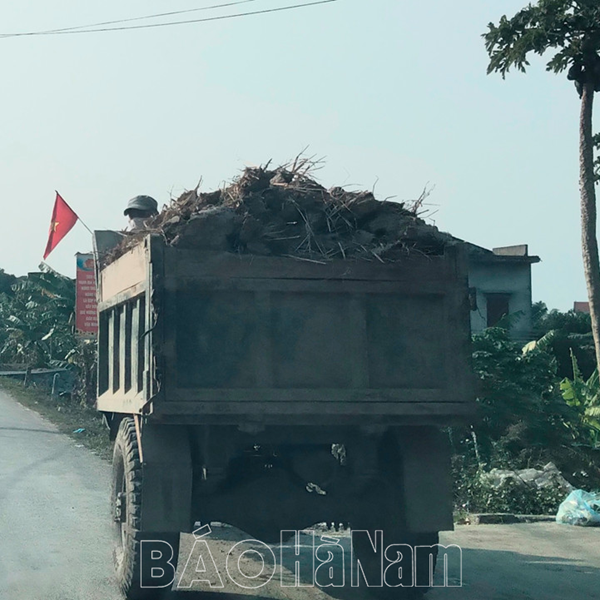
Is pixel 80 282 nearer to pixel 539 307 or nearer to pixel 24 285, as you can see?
pixel 24 285

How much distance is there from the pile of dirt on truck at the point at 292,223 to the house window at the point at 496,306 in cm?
2733

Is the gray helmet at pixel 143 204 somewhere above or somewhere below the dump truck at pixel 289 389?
above

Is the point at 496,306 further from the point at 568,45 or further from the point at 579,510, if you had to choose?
the point at 579,510

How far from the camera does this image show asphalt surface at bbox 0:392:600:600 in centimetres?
692

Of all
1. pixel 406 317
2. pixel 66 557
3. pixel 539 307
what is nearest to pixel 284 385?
pixel 406 317

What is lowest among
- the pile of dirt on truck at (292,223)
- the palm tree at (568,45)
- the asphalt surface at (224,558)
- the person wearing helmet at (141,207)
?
the asphalt surface at (224,558)

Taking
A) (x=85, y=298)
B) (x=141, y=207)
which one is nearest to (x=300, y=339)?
(x=141, y=207)

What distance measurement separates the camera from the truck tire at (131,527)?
6016 mm

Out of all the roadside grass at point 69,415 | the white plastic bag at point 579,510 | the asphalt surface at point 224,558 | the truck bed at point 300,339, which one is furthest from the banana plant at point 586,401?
the truck bed at point 300,339

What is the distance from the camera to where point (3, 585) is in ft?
22.6

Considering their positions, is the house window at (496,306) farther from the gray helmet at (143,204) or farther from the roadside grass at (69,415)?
the gray helmet at (143,204)

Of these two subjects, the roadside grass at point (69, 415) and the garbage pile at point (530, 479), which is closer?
the garbage pile at point (530, 479)

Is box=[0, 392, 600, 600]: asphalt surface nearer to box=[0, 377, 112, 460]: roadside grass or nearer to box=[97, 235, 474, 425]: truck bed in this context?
box=[97, 235, 474, 425]: truck bed

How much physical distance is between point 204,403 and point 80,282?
43.8 ft
